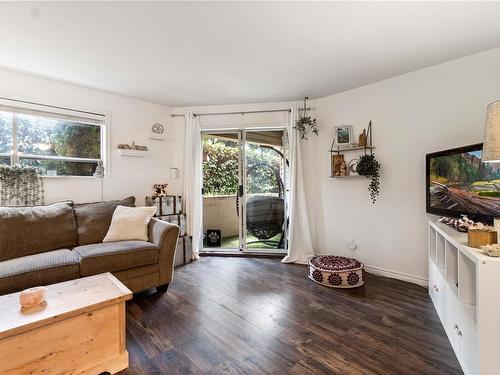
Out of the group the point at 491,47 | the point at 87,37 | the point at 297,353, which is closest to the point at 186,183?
the point at 87,37

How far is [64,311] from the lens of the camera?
1.31 meters

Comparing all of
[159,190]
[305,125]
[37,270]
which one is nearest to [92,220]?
[37,270]

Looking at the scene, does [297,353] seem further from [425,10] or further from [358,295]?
[425,10]

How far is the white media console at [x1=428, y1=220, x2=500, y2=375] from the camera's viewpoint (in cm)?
117

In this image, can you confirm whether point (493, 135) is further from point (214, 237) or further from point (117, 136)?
Result: point (117, 136)

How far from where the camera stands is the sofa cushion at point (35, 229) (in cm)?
215

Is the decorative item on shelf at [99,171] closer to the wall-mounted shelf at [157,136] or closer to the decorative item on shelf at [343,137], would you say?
the wall-mounted shelf at [157,136]

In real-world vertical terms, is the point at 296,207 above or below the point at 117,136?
below

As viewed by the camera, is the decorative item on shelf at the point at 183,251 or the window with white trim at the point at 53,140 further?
the decorative item on shelf at the point at 183,251

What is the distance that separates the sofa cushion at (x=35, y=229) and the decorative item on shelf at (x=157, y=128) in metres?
1.55

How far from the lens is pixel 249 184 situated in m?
3.74

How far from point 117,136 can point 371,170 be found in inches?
127

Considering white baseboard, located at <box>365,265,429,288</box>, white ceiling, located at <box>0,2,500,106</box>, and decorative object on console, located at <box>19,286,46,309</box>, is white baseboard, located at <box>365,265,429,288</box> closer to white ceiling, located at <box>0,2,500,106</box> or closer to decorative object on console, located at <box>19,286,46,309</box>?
white ceiling, located at <box>0,2,500,106</box>

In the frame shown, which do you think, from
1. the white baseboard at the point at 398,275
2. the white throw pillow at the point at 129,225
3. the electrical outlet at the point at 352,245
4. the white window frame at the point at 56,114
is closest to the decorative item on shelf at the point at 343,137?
the electrical outlet at the point at 352,245
